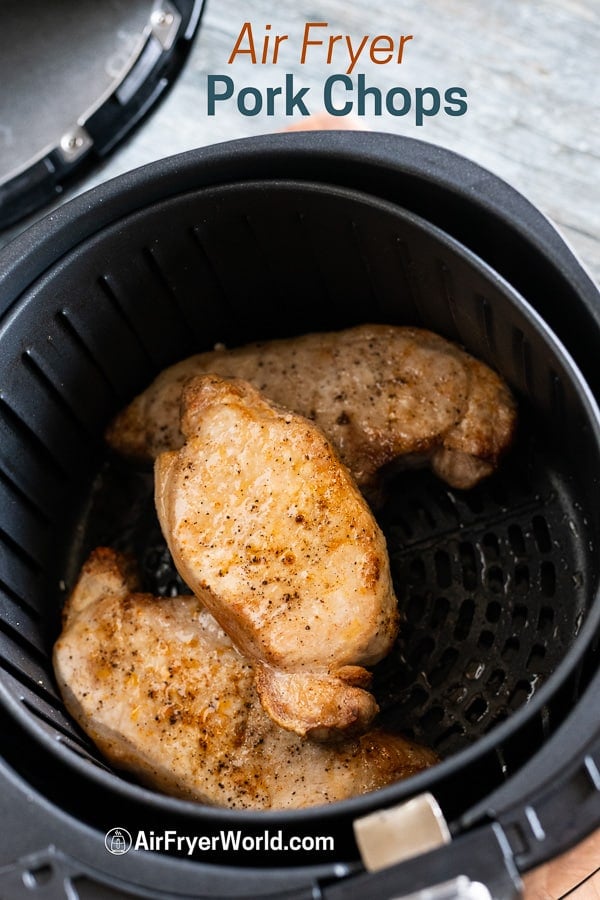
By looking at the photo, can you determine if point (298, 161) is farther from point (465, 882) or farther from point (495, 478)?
point (465, 882)

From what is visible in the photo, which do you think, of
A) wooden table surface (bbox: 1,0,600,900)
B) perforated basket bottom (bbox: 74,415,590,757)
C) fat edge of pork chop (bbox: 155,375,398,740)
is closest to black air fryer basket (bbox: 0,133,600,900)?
perforated basket bottom (bbox: 74,415,590,757)

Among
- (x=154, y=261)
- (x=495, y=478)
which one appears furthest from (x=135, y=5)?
(x=495, y=478)

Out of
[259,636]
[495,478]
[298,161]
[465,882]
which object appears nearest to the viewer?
[465,882]

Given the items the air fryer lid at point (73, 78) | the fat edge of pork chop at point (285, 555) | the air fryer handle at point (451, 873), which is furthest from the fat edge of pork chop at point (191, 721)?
the air fryer lid at point (73, 78)

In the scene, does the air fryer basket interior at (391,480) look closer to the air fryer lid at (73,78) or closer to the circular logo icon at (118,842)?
the circular logo icon at (118,842)

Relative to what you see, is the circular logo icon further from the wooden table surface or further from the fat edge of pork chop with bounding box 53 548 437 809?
the wooden table surface

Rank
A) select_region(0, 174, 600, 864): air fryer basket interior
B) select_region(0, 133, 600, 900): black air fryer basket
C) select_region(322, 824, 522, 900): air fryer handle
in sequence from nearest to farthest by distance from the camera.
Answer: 1. select_region(322, 824, 522, 900): air fryer handle
2. select_region(0, 133, 600, 900): black air fryer basket
3. select_region(0, 174, 600, 864): air fryer basket interior
